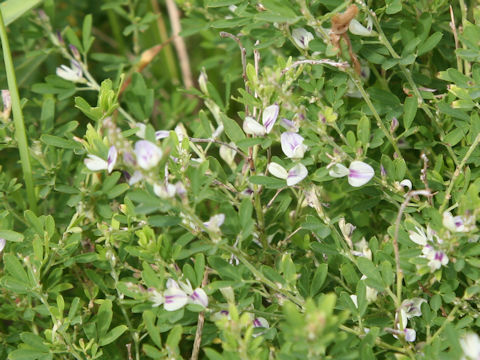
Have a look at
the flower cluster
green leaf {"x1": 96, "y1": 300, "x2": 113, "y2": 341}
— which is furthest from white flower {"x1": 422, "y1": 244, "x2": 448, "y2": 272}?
green leaf {"x1": 96, "y1": 300, "x2": 113, "y2": 341}

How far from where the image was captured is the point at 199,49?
2.75m

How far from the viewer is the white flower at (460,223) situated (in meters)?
1.08

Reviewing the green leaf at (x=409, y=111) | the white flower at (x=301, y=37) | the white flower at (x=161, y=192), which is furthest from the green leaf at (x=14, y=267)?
the green leaf at (x=409, y=111)

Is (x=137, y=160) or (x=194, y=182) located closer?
(x=137, y=160)

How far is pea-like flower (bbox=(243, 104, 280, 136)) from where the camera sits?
123 centimetres

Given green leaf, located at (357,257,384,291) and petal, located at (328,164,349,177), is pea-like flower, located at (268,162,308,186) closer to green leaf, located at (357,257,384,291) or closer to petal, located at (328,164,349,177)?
petal, located at (328,164,349,177)

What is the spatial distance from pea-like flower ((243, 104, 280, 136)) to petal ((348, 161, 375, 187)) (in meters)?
0.17

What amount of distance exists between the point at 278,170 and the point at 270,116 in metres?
0.11

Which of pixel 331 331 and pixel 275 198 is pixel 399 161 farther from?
pixel 331 331

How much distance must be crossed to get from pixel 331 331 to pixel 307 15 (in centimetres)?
59

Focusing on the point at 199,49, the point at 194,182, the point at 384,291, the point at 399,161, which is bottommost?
the point at 199,49

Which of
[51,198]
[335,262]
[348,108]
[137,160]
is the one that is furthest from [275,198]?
[51,198]

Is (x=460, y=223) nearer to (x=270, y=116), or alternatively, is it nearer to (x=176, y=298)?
(x=270, y=116)

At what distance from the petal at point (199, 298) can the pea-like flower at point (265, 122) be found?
0.31 meters
